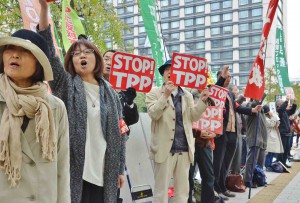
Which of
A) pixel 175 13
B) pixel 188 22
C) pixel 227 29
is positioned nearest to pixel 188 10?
pixel 188 22

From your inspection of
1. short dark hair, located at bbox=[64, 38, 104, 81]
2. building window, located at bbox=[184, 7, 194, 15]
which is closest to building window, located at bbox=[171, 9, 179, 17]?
building window, located at bbox=[184, 7, 194, 15]

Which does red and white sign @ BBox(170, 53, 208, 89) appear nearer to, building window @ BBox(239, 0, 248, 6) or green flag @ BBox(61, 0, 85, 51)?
green flag @ BBox(61, 0, 85, 51)

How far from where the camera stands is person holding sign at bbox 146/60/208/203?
397 cm

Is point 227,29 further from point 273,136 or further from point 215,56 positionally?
point 273,136

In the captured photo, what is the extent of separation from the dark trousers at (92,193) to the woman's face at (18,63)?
1016 mm

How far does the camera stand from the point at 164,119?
4059mm

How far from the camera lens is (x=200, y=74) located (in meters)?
4.17

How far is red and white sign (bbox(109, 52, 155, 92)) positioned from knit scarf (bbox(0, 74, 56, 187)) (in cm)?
188

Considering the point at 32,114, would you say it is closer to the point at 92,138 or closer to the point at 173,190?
the point at 92,138

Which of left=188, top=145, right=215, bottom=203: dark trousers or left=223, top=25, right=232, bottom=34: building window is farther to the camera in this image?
left=223, top=25, right=232, bottom=34: building window

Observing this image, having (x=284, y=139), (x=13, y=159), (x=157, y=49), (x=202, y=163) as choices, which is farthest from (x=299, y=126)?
(x=13, y=159)

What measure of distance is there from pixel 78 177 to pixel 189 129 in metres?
1.99

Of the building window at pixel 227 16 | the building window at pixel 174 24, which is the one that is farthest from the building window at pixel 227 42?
the building window at pixel 174 24

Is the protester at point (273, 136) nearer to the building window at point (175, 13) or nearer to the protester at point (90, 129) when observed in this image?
the protester at point (90, 129)
